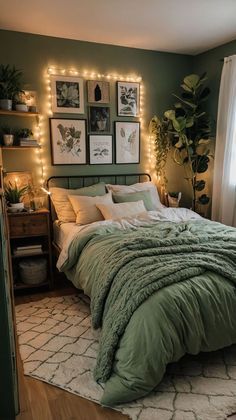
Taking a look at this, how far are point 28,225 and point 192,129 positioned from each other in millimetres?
2393

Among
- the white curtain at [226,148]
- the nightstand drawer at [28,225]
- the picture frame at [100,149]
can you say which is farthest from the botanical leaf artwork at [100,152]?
the white curtain at [226,148]

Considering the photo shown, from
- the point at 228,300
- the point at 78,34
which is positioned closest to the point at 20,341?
the point at 228,300

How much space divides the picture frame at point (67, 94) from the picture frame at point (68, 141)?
13 cm

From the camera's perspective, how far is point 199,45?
3877mm

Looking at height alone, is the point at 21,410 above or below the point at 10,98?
below

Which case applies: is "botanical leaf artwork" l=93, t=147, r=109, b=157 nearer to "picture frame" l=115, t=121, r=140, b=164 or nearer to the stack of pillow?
"picture frame" l=115, t=121, r=140, b=164

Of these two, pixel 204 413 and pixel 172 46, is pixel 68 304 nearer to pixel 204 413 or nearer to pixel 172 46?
pixel 204 413

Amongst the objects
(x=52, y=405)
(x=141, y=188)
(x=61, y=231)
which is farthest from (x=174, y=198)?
(x=52, y=405)

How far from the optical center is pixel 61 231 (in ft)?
11.0

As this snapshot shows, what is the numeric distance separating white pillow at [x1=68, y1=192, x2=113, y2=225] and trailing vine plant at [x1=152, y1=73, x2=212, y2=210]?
1.26 m

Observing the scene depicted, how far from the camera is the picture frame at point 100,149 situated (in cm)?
389

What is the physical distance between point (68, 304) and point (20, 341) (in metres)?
0.71

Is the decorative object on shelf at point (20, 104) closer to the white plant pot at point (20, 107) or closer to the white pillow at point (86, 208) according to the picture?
the white plant pot at point (20, 107)

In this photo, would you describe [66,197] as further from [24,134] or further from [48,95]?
[48,95]
